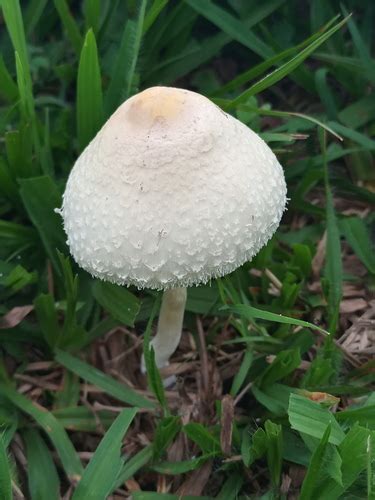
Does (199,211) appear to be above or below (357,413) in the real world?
above

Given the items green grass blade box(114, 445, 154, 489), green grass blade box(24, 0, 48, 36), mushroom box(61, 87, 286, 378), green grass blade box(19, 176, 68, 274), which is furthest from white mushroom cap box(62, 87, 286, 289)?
green grass blade box(24, 0, 48, 36)

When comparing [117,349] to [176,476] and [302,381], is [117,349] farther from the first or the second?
[302,381]

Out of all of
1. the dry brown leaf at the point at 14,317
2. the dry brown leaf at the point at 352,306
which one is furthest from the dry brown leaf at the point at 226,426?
the dry brown leaf at the point at 14,317

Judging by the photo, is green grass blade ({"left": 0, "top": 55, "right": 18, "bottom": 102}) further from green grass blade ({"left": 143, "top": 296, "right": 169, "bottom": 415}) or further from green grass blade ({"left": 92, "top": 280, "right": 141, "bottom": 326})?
green grass blade ({"left": 143, "top": 296, "right": 169, "bottom": 415})

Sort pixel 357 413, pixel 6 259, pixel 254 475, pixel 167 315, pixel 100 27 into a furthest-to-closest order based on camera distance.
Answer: pixel 100 27 < pixel 6 259 < pixel 167 315 < pixel 254 475 < pixel 357 413

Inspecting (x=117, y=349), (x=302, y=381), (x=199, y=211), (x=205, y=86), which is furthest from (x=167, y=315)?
(x=205, y=86)

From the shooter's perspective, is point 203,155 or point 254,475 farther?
point 254,475

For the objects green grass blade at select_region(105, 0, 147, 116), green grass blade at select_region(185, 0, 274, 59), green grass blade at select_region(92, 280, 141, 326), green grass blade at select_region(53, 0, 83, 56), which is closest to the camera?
green grass blade at select_region(92, 280, 141, 326)
